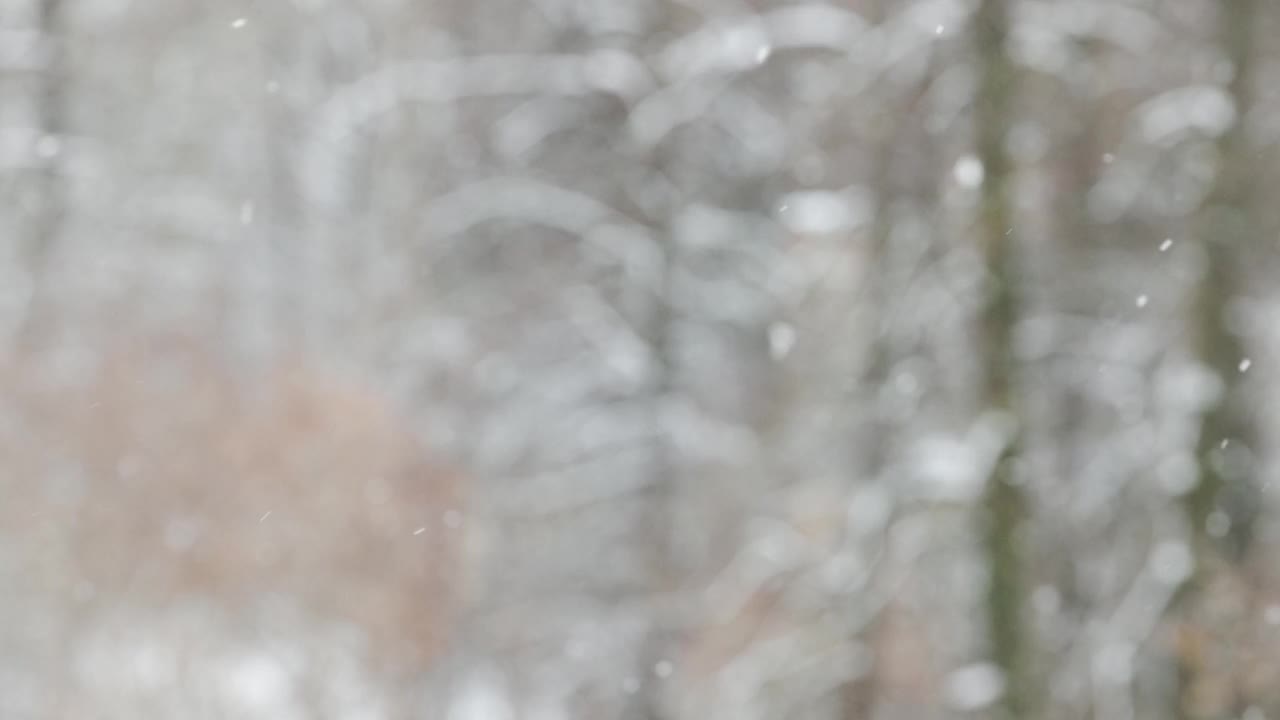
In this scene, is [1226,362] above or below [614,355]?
above

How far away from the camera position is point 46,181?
513cm

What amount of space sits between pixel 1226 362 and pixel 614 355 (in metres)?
2.26

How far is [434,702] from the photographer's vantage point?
482cm

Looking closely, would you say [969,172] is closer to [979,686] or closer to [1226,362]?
[1226,362]

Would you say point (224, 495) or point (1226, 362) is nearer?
point (1226, 362)

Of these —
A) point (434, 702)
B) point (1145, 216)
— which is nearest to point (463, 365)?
point (434, 702)

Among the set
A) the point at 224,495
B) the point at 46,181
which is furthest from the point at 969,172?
the point at 46,181

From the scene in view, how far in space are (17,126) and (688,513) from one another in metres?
2.92

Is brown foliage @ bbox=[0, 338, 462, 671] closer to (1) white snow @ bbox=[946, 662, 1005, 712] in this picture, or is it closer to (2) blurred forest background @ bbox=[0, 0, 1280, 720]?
(2) blurred forest background @ bbox=[0, 0, 1280, 720]

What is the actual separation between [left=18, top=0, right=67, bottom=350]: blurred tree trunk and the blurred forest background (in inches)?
0.6

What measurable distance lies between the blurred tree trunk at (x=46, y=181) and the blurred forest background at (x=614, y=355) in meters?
0.02

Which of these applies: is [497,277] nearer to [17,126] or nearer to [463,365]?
[463,365]

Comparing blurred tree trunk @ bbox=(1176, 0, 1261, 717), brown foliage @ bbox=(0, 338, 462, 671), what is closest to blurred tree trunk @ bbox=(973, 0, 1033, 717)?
blurred tree trunk @ bbox=(1176, 0, 1261, 717)

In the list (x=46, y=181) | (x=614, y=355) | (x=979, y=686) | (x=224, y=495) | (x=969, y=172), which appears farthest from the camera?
(x=46, y=181)
